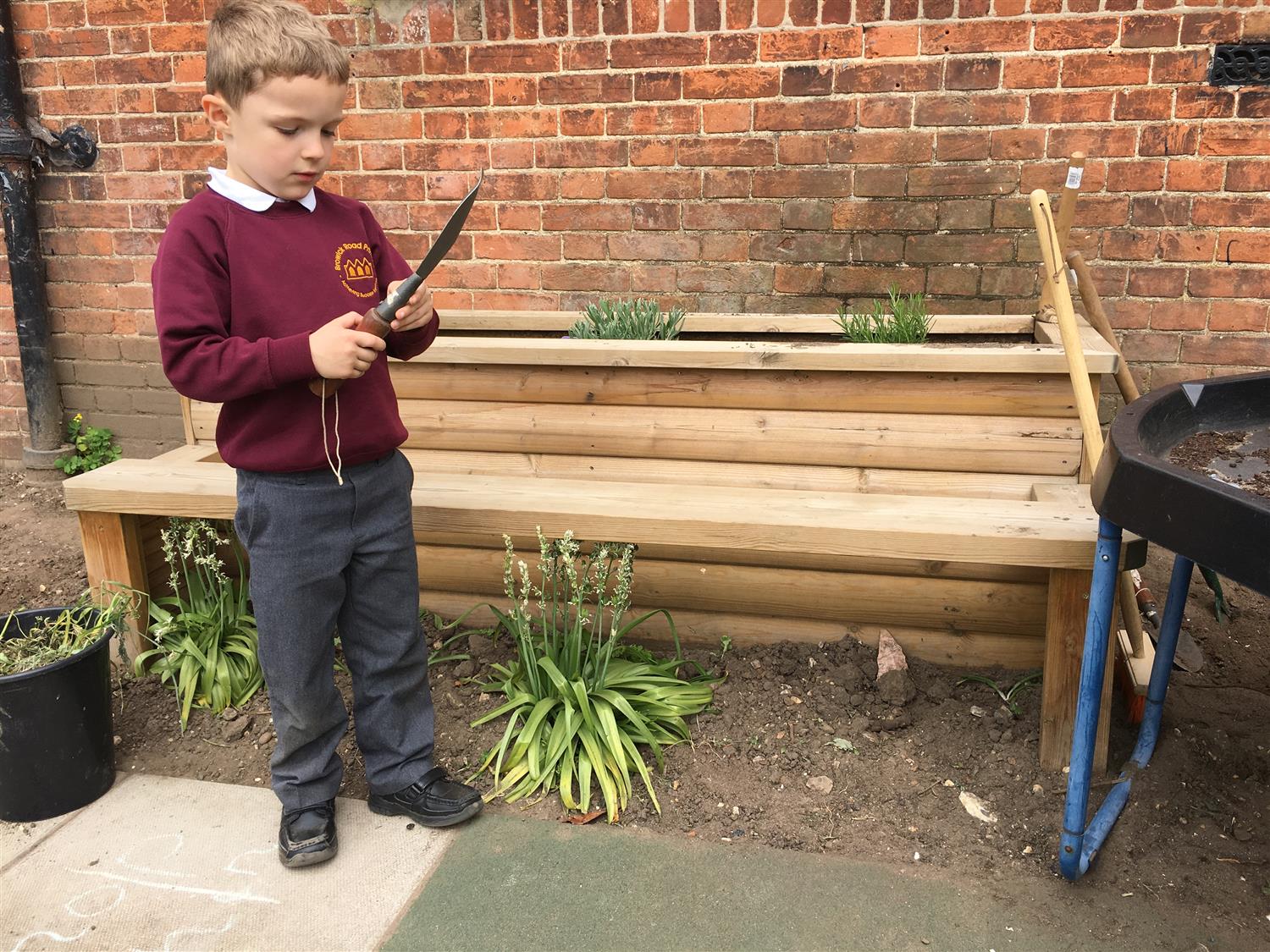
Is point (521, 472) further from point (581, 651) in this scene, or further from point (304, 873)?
point (304, 873)

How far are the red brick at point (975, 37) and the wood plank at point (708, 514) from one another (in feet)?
6.33

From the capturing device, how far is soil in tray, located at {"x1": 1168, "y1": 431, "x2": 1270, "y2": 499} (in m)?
1.67

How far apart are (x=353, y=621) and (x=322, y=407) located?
519 millimetres

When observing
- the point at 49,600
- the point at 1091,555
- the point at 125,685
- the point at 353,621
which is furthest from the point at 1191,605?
the point at 49,600

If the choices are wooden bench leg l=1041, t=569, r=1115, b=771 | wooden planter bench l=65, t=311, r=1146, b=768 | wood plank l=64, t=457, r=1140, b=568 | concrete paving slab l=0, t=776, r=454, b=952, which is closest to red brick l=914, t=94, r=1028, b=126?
wooden planter bench l=65, t=311, r=1146, b=768

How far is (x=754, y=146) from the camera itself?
3869mm

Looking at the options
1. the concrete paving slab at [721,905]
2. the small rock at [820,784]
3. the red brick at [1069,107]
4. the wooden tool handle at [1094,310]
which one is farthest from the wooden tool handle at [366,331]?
the red brick at [1069,107]

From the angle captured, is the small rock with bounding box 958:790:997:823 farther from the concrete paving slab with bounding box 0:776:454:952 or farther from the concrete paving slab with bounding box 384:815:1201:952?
the concrete paving slab with bounding box 0:776:454:952

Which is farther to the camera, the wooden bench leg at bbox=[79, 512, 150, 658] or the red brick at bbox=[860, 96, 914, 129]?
the red brick at bbox=[860, 96, 914, 129]

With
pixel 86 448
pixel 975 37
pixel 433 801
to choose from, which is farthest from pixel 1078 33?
pixel 86 448

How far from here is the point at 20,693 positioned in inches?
87.4

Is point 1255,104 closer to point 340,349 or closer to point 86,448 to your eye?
point 340,349

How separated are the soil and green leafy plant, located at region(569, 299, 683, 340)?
1143mm

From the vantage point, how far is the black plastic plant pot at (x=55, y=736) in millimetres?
2236
